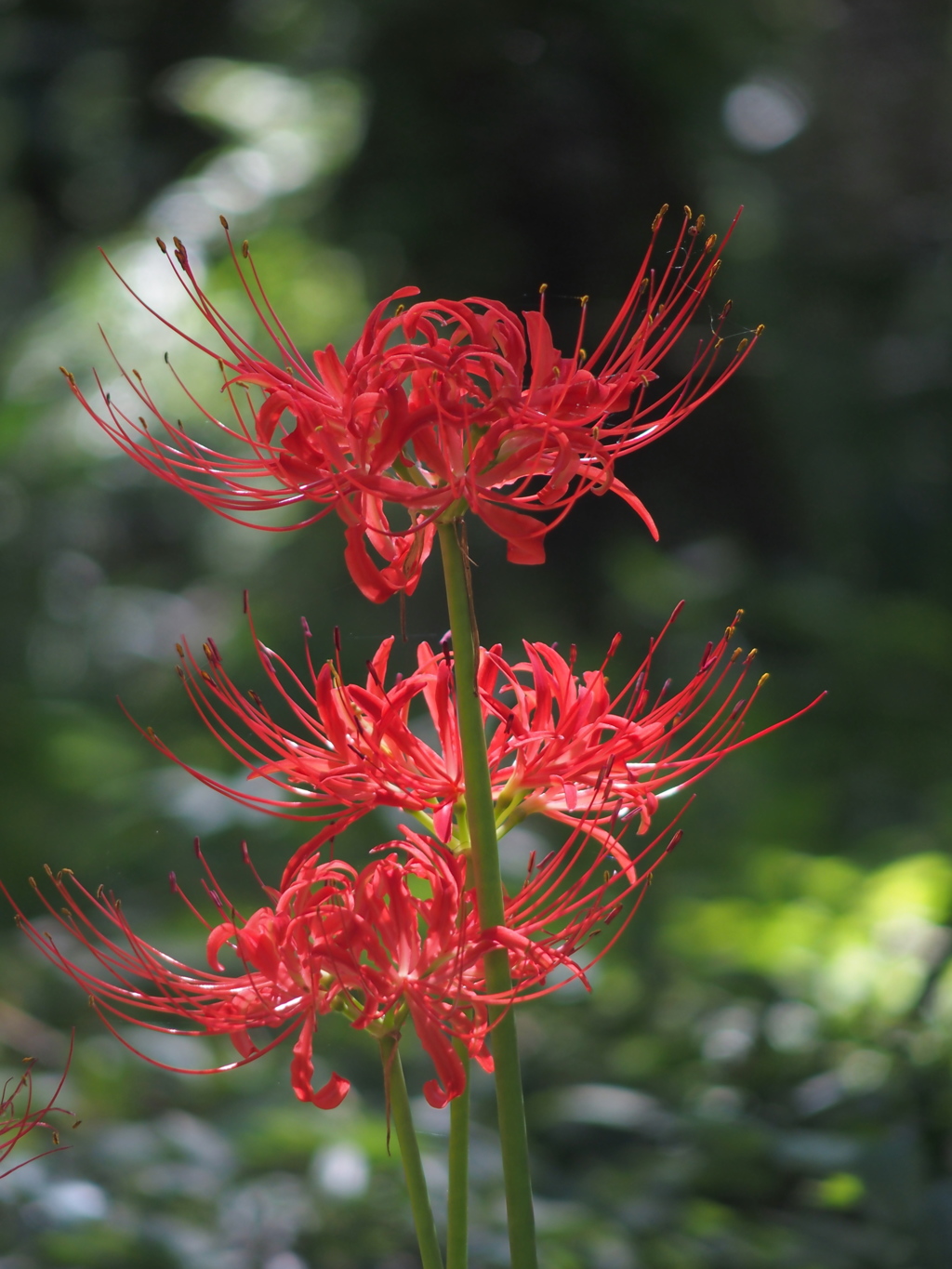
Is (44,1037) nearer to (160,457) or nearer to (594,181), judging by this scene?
(160,457)

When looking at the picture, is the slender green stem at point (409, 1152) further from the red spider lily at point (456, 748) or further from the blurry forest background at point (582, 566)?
the blurry forest background at point (582, 566)

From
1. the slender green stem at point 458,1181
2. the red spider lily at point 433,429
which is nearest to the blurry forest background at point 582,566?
the slender green stem at point 458,1181

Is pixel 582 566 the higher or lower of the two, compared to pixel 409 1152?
higher

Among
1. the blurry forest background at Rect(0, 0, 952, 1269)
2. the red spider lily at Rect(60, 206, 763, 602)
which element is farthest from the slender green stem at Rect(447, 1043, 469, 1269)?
the blurry forest background at Rect(0, 0, 952, 1269)

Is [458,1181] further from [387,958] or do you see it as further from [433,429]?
[433,429]

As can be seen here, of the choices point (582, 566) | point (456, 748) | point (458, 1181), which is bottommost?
point (458, 1181)

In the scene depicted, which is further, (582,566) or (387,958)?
(582,566)

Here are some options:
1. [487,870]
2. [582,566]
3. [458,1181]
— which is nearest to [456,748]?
[487,870]
